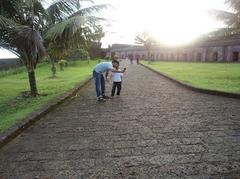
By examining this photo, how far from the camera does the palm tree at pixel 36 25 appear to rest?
9.08 m

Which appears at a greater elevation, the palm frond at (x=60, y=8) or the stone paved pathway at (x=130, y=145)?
the palm frond at (x=60, y=8)

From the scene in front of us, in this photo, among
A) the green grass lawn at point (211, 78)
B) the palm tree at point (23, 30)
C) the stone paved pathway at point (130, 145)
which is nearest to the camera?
the stone paved pathway at point (130, 145)

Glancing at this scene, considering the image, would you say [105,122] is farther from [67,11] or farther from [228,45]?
[228,45]

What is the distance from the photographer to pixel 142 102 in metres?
8.98

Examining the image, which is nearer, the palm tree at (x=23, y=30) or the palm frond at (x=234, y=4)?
the palm tree at (x=23, y=30)

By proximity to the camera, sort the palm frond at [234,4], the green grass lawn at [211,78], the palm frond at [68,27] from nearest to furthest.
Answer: the palm frond at [68,27], the green grass lawn at [211,78], the palm frond at [234,4]

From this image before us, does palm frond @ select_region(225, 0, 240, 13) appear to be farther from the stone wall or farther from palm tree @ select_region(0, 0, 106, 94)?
the stone wall

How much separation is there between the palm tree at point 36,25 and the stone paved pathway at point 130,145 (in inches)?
114

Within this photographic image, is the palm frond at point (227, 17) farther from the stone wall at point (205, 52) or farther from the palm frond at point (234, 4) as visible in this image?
the stone wall at point (205, 52)

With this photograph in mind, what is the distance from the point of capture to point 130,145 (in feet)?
15.8

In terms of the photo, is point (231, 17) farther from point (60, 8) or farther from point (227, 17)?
point (60, 8)

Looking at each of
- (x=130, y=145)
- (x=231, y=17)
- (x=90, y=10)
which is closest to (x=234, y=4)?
(x=231, y=17)

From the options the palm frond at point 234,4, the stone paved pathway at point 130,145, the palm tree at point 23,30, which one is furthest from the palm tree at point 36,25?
the palm frond at point 234,4

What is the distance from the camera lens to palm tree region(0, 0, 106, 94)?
9078mm
